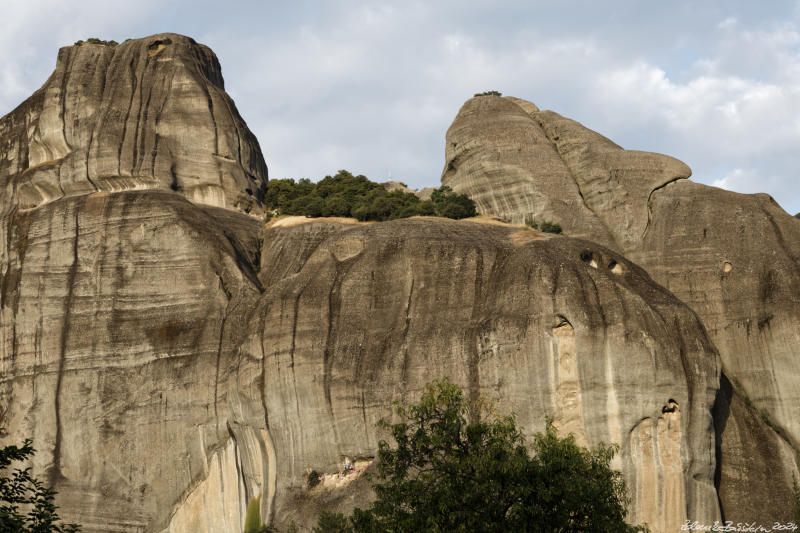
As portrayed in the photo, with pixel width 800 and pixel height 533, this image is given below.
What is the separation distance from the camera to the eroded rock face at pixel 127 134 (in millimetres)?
57062

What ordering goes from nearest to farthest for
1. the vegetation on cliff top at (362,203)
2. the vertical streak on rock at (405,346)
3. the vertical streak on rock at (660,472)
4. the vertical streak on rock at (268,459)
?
1. the vertical streak on rock at (660,472)
2. the vertical streak on rock at (405,346)
3. the vertical streak on rock at (268,459)
4. the vegetation on cliff top at (362,203)

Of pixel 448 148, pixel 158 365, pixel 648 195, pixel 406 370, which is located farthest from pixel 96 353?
pixel 648 195

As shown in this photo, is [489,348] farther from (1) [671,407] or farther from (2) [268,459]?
(2) [268,459]

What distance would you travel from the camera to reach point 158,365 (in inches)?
1924

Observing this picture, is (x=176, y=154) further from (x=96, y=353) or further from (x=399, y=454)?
(x=399, y=454)

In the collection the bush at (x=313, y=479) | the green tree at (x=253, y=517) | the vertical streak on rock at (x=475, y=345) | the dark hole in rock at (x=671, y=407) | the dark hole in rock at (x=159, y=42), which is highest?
the dark hole in rock at (x=159, y=42)

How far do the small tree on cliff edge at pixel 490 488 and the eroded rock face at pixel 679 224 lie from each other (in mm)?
17716

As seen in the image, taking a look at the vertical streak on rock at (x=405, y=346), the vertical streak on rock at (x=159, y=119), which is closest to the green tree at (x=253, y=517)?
the vertical streak on rock at (x=405, y=346)

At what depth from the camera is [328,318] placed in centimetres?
4562

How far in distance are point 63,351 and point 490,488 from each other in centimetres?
3175

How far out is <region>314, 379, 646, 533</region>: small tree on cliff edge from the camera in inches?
998

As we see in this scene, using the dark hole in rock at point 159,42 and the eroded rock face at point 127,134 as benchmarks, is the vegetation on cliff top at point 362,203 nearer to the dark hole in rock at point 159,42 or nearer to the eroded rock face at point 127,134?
the eroded rock face at point 127,134

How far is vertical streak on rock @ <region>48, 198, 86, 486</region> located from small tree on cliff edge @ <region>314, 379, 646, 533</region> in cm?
2694

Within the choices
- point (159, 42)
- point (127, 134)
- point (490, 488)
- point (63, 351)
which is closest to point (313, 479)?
point (63, 351)
